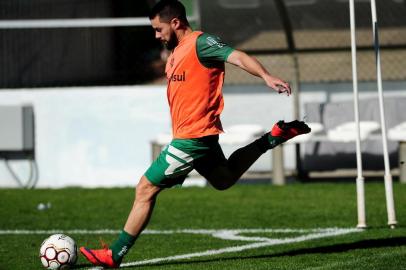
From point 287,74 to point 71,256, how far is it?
9641mm

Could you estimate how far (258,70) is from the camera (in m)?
7.99

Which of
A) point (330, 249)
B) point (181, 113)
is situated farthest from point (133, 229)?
point (330, 249)

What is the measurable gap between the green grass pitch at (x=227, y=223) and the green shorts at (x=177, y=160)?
0.67 m

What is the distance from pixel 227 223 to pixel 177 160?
11.8 feet

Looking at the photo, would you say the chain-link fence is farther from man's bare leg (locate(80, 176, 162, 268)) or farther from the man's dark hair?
man's bare leg (locate(80, 176, 162, 268))

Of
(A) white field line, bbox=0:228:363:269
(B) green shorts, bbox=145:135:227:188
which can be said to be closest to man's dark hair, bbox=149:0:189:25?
(B) green shorts, bbox=145:135:227:188

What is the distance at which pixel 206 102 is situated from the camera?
336 inches

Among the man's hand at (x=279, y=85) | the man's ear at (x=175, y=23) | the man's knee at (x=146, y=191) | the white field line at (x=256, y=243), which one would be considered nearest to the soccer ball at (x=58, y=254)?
the white field line at (x=256, y=243)

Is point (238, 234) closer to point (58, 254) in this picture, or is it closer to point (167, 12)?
point (58, 254)

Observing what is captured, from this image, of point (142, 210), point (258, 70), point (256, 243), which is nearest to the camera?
point (258, 70)

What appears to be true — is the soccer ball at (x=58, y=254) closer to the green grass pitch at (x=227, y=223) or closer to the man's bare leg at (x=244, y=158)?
the green grass pitch at (x=227, y=223)

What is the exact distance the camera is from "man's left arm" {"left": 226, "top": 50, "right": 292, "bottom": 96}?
787cm

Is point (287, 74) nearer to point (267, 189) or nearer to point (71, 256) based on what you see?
point (267, 189)

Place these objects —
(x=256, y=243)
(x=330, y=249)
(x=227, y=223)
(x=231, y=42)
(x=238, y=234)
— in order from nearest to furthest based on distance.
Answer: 1. (x=330, y=249)
2. (x=256, y=243)
3. (x=238, y=234)
4. (x=227, y=223)
5. (x=231, y=42)
